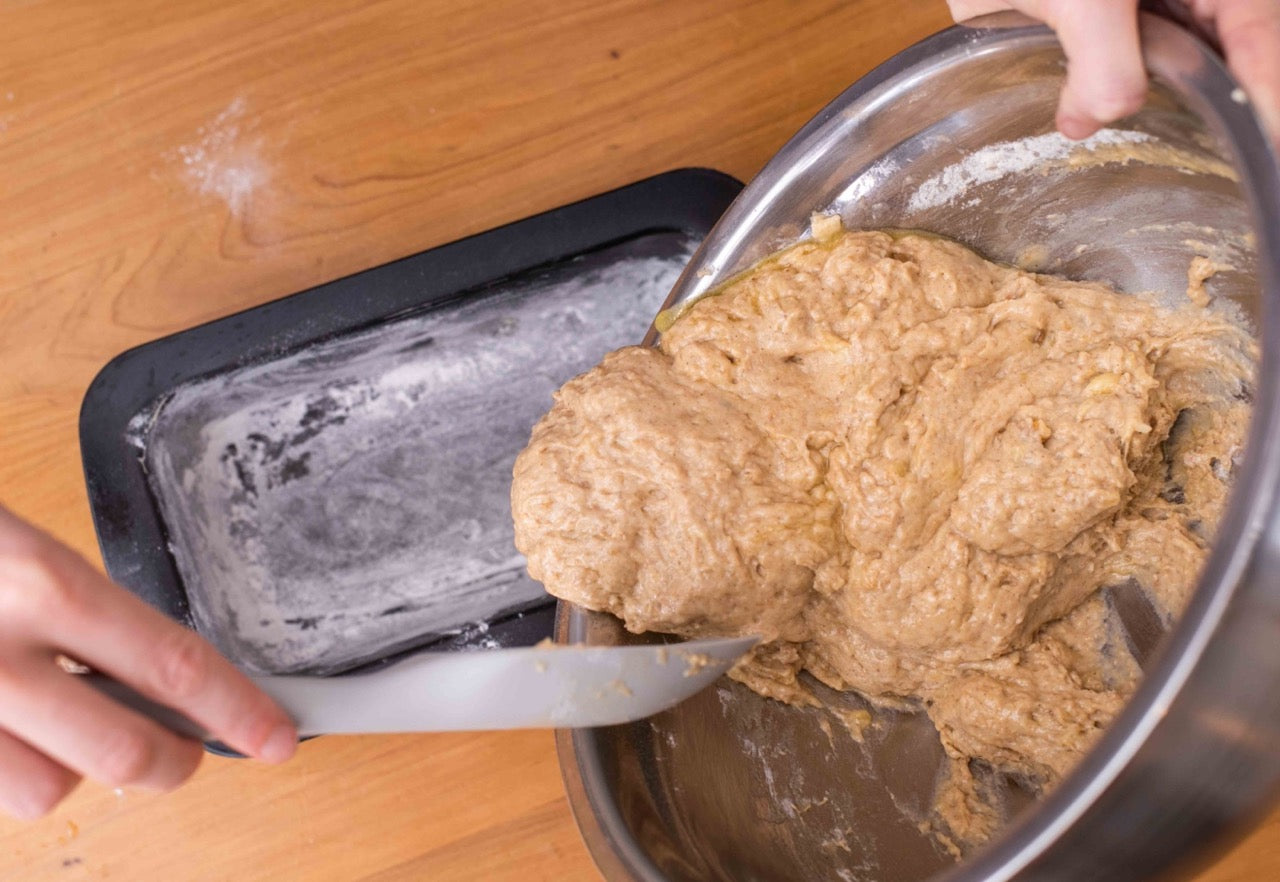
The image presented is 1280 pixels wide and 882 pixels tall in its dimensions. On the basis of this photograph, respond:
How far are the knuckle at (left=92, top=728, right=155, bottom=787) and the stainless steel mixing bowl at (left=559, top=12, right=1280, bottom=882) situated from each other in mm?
387

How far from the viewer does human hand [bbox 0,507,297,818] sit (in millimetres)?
603

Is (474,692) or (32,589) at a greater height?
(32,589)

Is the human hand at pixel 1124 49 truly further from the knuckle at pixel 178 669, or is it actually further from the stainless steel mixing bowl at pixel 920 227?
the knuckle at pixel 178 669

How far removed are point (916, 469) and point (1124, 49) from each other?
384 millimetres

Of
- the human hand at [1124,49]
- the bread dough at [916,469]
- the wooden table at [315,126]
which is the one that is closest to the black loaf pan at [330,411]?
the wooden table at [315,126]

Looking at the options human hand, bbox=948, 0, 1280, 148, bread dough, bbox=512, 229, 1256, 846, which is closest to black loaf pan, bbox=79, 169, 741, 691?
bread dough, bbox=512, 229, 1256, 846

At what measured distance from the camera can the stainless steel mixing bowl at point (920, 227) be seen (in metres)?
0.73

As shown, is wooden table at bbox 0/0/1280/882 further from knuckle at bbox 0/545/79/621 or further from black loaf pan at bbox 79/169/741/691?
knuckle at bbox 0/545/79/621

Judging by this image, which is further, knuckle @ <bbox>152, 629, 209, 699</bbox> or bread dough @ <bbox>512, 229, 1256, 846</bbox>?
bread dough @ <bbox>512, 229, 1256, 846</bbox>

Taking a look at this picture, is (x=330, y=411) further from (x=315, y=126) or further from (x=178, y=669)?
(x=178, y=669)

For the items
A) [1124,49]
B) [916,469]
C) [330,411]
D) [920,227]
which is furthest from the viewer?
[330,411]

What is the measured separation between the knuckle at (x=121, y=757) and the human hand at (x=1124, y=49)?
0.84 m

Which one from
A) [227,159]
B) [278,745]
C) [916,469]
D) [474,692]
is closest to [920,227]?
[916,469]

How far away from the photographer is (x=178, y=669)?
24.6 inches
